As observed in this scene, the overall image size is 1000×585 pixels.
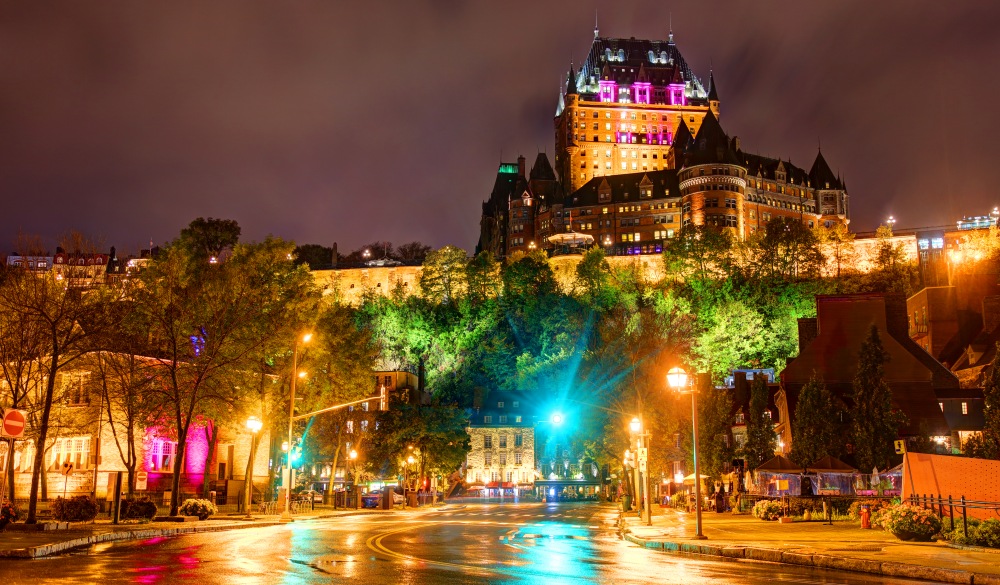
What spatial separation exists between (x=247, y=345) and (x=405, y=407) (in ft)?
110

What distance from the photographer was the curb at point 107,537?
1953 centimetres

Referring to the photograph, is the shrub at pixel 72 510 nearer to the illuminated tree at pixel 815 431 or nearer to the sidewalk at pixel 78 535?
the sidewalk at pixel 78 535

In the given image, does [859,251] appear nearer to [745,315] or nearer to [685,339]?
[745,315]

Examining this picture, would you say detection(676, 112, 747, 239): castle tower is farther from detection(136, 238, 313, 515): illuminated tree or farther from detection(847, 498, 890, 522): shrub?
detection(847, 498, 890, 522): shrub

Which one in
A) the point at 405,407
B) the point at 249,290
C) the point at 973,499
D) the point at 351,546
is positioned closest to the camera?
the point at 351,546

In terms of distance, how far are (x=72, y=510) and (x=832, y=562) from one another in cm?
2427

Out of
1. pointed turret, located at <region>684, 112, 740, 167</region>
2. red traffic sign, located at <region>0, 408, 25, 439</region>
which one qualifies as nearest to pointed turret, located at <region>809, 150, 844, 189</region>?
pointed turret, located at <region>684, 112, 740, 167</region>

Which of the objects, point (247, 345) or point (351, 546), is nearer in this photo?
point (351, 546)

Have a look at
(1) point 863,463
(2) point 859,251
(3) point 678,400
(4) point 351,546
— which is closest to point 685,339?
(3) point 678,400

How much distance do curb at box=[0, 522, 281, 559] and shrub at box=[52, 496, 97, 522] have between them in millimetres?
3422

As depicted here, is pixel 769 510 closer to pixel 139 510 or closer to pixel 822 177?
pixel 139 510

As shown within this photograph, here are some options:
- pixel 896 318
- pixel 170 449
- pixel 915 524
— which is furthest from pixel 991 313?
pixel 170 449

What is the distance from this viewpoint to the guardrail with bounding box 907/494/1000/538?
2259 centimetres

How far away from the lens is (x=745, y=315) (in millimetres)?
107938
